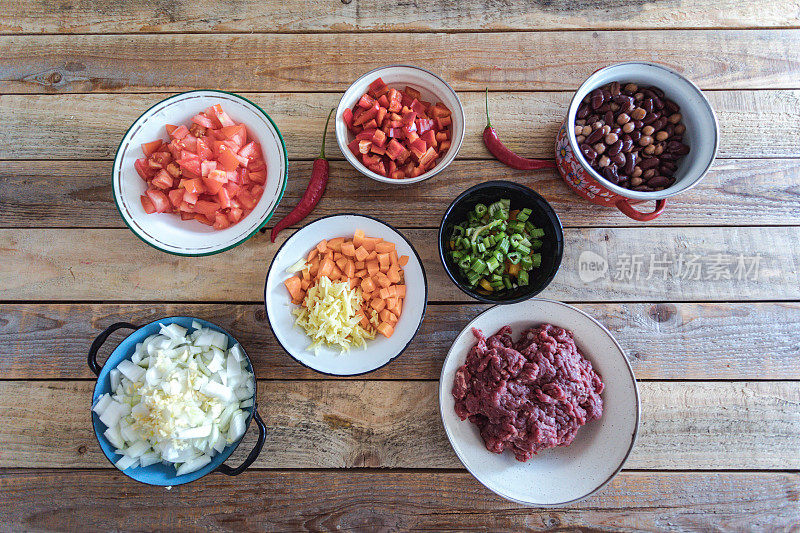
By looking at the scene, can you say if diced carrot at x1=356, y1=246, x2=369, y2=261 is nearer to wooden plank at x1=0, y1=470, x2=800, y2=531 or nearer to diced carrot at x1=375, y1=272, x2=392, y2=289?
diced carrot at x1=375, y1=272, x2=392, y2=289

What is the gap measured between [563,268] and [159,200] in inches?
53.8

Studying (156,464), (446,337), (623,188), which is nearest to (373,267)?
(446,337)

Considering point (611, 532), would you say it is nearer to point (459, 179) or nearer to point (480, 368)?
point (480, 368)

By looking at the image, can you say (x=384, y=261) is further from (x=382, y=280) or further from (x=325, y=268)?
(x=325, y=268)

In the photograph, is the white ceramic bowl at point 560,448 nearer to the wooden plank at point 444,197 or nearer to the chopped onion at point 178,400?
the wooden plank at point 444,197

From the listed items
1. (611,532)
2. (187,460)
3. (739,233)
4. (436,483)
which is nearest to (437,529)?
(436,483)

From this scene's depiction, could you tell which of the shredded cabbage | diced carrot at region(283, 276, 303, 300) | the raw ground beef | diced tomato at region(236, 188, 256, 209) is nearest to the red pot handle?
the raw ground beef

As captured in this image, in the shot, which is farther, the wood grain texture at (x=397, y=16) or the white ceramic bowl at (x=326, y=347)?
the wood grain texture at (x=397, y=16)

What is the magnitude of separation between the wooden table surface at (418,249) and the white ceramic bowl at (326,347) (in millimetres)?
185

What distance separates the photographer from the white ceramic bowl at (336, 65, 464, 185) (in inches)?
62.6

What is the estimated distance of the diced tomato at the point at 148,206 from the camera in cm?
156

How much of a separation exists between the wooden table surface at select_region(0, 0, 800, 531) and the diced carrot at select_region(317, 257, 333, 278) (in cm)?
27

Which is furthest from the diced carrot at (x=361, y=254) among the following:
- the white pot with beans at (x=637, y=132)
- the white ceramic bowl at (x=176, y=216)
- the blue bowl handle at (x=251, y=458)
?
the white pot with beans at (x=637, y=132)

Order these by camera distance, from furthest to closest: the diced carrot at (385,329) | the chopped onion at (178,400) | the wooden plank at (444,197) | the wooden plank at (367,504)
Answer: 1. the wooden plank at (444,197)
2. the wooden plank at (367,504)
3. the diced carrot at (385,329)
4. the chopped onion at (178,400)
